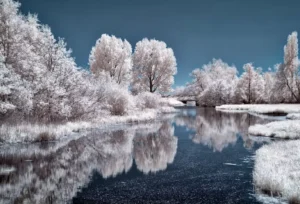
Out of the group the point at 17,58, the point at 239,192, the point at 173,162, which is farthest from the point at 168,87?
the point at 239,192

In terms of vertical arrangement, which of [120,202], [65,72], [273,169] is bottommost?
[120,202]

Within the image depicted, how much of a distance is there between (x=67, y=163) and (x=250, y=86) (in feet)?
213

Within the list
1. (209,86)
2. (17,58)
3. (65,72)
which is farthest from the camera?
(209,86)

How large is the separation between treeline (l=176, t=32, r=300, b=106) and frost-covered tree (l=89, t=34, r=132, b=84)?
34772mm

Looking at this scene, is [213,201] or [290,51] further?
[290,51]

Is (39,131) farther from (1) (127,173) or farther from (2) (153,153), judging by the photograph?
(1) (127,173)

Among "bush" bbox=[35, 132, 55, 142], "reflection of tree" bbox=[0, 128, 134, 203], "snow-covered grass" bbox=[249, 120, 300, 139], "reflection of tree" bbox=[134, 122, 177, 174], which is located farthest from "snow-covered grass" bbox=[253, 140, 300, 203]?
"bush" bbox=[35, 132, 55, 142]

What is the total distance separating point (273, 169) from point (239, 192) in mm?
1923

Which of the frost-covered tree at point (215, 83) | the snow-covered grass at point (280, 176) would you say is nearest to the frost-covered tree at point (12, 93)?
the snow-covered grass at point (280, 176)

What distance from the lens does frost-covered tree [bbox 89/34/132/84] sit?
130 ft

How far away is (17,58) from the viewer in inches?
695

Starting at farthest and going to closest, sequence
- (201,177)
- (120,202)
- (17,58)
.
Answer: (17,58)
(201,177)
(120,202)

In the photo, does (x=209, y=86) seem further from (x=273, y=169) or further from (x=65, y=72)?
(x=273, y=169)

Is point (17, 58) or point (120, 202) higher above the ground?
point (17, 58)
